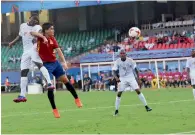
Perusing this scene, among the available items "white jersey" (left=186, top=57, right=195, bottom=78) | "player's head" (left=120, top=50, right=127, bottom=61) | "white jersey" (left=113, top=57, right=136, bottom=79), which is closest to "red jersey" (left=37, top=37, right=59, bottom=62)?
"player's head" (left=120, top=50, right=127, bottom=61)

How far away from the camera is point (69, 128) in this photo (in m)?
15.4

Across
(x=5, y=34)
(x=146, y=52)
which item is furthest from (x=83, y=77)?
(x=5, y=34)

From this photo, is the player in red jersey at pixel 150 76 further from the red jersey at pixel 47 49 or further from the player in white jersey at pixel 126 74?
the red jersey at pixel 47 49

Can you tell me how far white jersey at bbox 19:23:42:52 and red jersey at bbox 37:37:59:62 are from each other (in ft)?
1.34

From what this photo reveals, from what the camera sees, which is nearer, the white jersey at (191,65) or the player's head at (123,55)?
the player's head at (123,55)

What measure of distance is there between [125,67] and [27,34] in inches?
210

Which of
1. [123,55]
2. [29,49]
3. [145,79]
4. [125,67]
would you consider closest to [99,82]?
[145,79]

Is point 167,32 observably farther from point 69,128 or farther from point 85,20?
point 69,128

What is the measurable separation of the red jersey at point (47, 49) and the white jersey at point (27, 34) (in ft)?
1.34

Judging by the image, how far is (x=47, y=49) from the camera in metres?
15.3

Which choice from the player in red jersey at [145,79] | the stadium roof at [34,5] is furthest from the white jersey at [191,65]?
the stadium roof at [34,5]

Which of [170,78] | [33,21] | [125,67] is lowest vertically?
[170,78]

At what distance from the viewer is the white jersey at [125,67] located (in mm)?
20328

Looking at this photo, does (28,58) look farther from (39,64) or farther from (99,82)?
(99,82)
